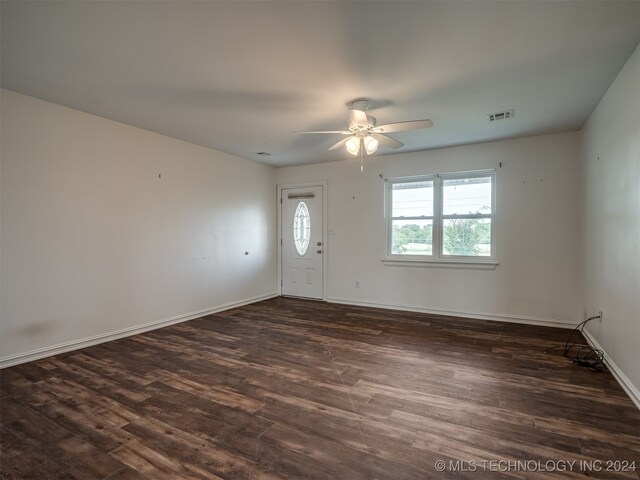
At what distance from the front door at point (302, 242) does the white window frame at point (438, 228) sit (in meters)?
1.32

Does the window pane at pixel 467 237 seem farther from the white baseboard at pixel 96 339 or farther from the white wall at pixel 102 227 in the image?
the white baseboard at pixel 96 339

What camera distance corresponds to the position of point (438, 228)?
17.0 feet

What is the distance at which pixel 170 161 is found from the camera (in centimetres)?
460

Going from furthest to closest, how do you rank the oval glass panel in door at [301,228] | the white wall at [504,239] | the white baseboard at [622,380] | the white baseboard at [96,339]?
the oval glass panel in door at [301,228]
the white wall at [504,239]
the white baseboard at [96,339]
the white baseboard at [622,380]

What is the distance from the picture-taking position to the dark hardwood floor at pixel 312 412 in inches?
71.9

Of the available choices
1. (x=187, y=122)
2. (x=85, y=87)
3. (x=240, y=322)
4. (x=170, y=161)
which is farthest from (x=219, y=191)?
(x=85, y=87)

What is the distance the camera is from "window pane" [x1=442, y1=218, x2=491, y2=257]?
4.88m

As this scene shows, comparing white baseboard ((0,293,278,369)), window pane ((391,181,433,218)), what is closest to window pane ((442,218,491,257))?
window pane ((391,181,433,218))

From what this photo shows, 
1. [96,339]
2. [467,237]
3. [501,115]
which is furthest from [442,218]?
[96,339]

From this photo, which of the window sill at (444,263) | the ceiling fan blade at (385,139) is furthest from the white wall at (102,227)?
the ceiling fan blade at (385,139)

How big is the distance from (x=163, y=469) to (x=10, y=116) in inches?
136

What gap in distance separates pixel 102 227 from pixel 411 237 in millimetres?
4369

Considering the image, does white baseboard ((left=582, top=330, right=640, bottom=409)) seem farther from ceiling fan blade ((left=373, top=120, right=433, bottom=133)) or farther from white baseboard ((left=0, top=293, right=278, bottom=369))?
white baseboard ((left=0, top=293, right=278, bottom=369))

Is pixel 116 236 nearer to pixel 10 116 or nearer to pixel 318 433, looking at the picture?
pixel 10 116
